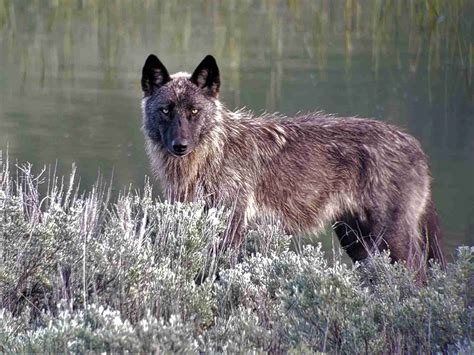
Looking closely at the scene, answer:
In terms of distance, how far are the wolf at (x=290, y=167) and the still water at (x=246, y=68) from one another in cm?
291

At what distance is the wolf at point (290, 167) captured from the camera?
732 centimetres

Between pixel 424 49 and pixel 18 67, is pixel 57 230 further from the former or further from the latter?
pixel 424 49

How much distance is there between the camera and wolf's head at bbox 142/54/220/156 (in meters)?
7.20

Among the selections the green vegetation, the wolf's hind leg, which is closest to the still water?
the wolf's hind leg

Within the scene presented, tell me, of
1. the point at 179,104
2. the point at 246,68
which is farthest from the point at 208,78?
the point at 246,68

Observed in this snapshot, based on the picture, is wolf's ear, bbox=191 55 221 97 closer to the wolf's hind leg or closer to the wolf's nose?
the wolf's nose

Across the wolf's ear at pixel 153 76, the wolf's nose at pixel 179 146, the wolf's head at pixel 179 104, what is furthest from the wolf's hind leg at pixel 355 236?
the wolf's ear at pixel 153 76

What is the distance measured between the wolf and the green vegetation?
973 millimetres

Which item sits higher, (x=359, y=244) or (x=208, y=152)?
(x=208, y=152)

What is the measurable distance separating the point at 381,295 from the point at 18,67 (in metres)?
13.4

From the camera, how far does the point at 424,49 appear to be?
1916cm

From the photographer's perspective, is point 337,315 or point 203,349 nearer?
point 203,349

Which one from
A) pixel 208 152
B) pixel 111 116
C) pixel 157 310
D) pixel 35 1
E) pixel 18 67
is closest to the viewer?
pixel 157 310

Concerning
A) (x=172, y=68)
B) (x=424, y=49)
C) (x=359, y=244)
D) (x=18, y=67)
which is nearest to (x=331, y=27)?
(x=424, y=49)
